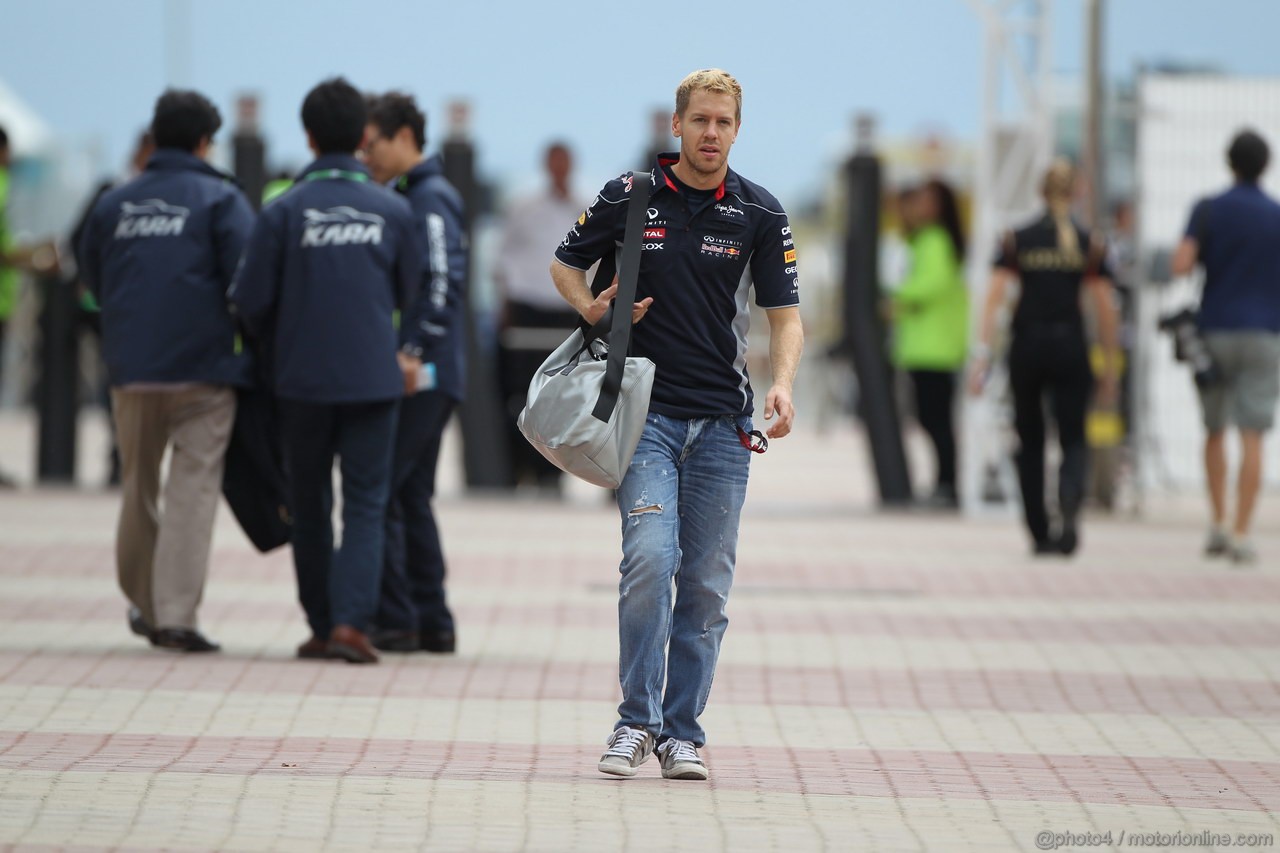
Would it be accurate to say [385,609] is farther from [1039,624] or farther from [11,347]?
[11,347]

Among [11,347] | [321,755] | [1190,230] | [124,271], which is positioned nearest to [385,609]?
[124,271]

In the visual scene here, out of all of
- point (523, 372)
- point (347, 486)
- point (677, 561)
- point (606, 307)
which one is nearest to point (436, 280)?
point (347, 486)

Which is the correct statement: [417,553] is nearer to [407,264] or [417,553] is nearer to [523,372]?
[407,264]

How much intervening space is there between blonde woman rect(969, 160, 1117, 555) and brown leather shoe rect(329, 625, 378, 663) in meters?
5.03

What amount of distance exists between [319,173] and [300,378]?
771mm

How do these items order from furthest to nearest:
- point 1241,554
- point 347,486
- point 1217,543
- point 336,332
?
point 1217,543 < point 1241,554 < point 347,486 < point 336,332

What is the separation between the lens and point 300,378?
8.21m

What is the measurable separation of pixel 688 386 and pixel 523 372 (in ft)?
34.4

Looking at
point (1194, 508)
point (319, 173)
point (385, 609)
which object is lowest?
point (1194, 508)

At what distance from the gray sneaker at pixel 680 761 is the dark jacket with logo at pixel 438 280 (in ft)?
8.76

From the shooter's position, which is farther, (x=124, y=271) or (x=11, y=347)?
(x=11, y=347)

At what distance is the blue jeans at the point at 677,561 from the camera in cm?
619

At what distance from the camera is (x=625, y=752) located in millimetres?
6230

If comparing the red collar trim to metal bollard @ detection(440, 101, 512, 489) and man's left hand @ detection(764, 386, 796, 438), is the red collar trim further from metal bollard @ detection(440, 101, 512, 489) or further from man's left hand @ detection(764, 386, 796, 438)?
metal bollard @ detection(440, 101, 512, 489)
